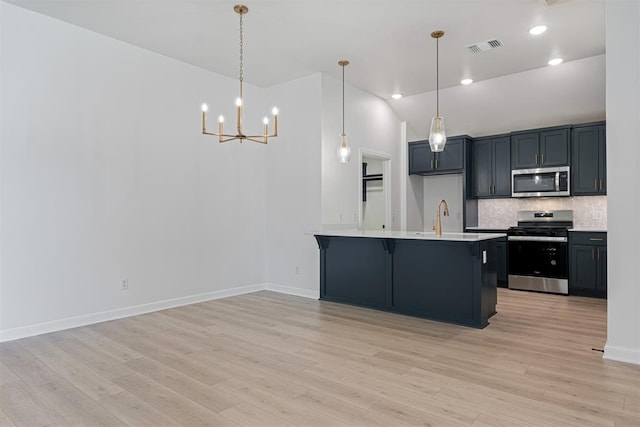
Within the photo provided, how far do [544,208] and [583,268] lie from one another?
126 cm

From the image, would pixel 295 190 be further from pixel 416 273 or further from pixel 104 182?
pixel 104 182

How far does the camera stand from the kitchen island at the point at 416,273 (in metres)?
4.06

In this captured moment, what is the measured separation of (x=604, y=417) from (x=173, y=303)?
4374 millimetres

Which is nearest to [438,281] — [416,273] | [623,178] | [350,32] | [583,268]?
[416,273]

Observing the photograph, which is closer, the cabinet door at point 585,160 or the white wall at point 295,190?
the white wall at point 295,190

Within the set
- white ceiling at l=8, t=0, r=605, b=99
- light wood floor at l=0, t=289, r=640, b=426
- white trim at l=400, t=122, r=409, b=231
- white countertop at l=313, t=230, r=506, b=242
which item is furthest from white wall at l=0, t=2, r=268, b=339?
white trim at l=400, t=122, r=409, b=231

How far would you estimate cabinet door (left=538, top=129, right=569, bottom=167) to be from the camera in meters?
5.97

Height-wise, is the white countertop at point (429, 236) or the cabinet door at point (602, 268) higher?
the white countertop at point (429, 236)

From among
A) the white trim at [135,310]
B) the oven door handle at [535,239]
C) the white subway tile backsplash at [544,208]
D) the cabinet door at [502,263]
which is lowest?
the white trim at [135,310]

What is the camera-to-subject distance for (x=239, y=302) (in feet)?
17.1

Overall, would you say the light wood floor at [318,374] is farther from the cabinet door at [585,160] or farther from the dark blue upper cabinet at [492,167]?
the dark blue upper cabinet at [492,167]

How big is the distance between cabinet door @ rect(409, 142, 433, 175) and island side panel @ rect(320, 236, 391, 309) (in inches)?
110

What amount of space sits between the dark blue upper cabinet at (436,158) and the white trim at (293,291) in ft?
10.3

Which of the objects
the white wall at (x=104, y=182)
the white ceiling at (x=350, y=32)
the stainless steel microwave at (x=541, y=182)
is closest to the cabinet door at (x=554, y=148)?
the stainless steel microwave at (x=541, y=182)
